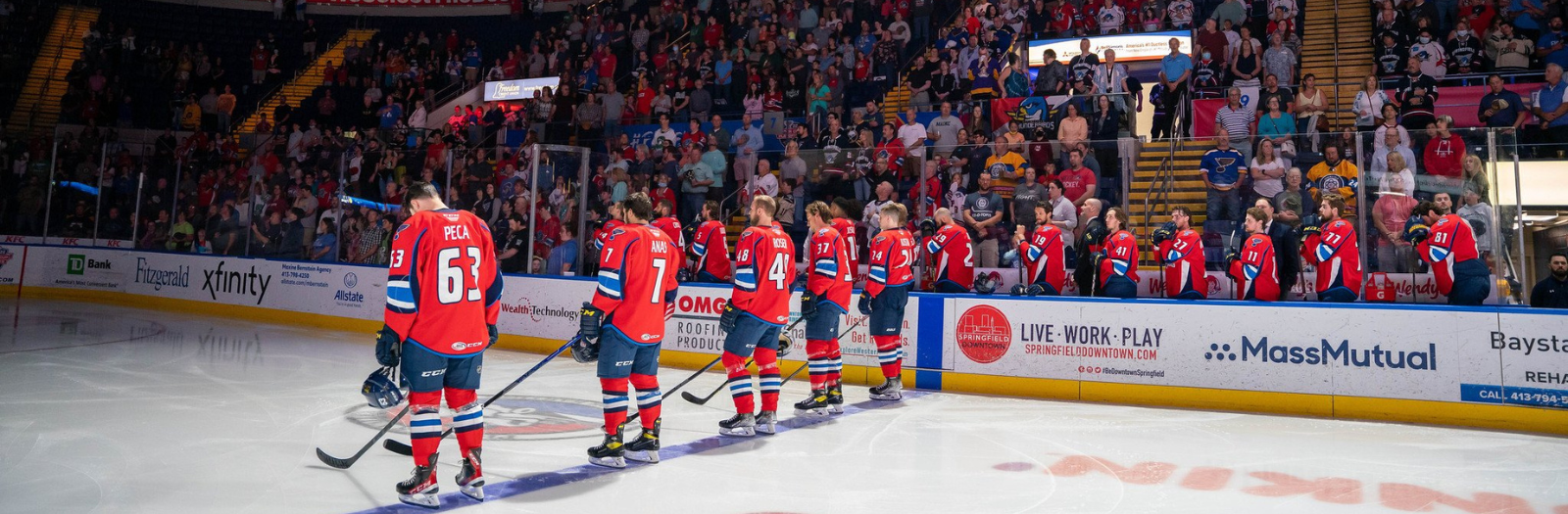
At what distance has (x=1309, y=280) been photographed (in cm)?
914

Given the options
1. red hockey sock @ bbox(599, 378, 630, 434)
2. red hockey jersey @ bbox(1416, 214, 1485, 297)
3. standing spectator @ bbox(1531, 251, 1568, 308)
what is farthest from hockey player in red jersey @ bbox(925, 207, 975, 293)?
red hockey sock @ bbox(599, 378, 630, 434)

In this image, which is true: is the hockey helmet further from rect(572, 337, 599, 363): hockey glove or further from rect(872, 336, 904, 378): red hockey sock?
rect(872, 336, 904, 378): red hockey sock

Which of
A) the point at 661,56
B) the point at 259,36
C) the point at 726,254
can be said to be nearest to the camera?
the point at 726,254

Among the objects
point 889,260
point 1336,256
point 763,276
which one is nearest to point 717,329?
point 889,260

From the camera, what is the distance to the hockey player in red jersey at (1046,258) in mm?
9859

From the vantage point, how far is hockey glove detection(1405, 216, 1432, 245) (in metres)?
8.52

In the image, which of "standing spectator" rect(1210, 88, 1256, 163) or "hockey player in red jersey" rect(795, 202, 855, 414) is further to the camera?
"standing spectator" rect(1210, 88, 1256, 163)

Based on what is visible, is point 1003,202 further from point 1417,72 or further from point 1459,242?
point 1417,72

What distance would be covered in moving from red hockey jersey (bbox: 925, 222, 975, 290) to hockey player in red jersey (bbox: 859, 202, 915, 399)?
1.14 metres

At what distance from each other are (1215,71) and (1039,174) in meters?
5.75

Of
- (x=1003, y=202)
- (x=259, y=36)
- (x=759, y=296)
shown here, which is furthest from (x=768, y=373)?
(x=259, y=36)

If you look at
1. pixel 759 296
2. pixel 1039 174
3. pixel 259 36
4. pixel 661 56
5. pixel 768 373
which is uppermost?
pixel 259 36

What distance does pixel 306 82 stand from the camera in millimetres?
25531

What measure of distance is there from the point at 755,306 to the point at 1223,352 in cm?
433
